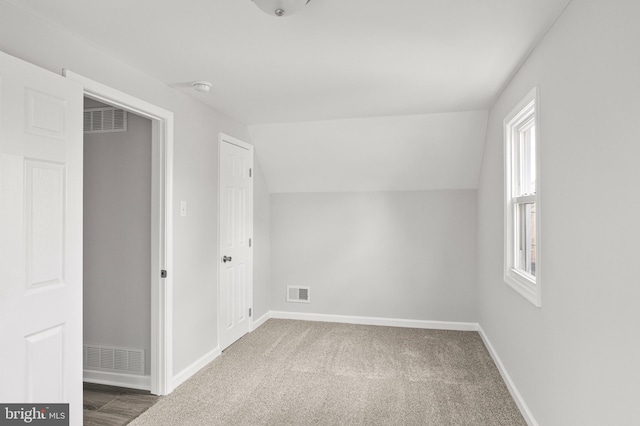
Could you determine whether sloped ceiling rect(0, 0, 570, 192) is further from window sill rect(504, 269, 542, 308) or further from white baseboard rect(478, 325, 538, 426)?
white baseboard rect(478, 325, 538, 426)

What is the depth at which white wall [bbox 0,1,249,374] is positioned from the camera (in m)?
Result: 2.26

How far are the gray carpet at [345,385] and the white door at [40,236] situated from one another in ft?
2.98

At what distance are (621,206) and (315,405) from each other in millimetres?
2256

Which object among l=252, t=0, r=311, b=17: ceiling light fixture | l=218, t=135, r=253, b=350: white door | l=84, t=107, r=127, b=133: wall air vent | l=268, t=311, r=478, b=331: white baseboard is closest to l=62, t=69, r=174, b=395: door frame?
l=84, t=107, r=127, b=133: wall air vent

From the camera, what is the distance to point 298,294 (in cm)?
513

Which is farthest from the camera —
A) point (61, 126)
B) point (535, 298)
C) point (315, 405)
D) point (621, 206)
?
point (315, 405)

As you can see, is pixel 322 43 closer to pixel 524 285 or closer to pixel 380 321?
pixel 524 285

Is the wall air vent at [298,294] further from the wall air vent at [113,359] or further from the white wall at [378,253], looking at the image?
the wall air vent at [113,359]

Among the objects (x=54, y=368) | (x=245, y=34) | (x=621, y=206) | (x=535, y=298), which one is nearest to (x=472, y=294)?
(x=535, y=298)

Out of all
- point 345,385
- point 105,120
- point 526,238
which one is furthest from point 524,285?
point 105,120

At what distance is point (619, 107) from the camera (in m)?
1.49

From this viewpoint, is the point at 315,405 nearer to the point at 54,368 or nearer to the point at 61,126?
the point at 54,368

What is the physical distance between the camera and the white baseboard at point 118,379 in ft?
10.2

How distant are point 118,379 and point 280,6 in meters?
3.05
